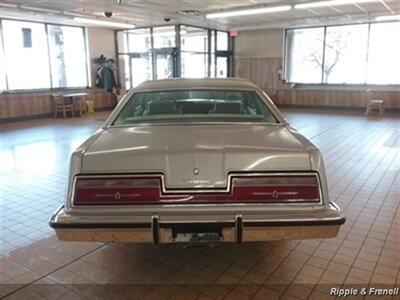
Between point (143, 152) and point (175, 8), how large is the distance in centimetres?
800

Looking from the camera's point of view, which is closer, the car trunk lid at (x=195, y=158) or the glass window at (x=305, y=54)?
the car trunk lid at (x=195, y=158)

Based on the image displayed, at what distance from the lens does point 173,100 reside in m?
3.37

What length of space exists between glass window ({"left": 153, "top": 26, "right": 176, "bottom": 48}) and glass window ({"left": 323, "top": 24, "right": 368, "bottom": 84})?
17.7 feet

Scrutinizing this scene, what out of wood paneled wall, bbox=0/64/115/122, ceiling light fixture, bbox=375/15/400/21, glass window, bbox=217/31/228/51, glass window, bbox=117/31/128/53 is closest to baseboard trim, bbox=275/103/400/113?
ceiling light fixture, bbox=375/15/400/21

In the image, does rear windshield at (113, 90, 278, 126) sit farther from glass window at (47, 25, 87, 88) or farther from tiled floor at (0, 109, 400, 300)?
glass window at (47, 25, 87, 88)

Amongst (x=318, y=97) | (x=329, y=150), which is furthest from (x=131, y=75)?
(x=329, y=150)

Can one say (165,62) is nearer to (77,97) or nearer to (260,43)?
(77,97)

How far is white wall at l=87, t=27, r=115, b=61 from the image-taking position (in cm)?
Answer: 1247

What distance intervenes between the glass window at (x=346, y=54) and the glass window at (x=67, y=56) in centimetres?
851

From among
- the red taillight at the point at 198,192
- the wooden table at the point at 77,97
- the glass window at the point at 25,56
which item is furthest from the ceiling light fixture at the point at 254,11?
the red taillight at the point at 198,192

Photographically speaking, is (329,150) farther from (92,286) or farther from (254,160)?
(92,286)

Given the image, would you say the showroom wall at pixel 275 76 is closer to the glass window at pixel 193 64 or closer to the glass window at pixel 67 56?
the glass window at pixel 193 64

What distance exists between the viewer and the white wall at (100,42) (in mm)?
12469

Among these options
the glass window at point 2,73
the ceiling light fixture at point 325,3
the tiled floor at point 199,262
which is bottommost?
the tiled floor at point 199,262
